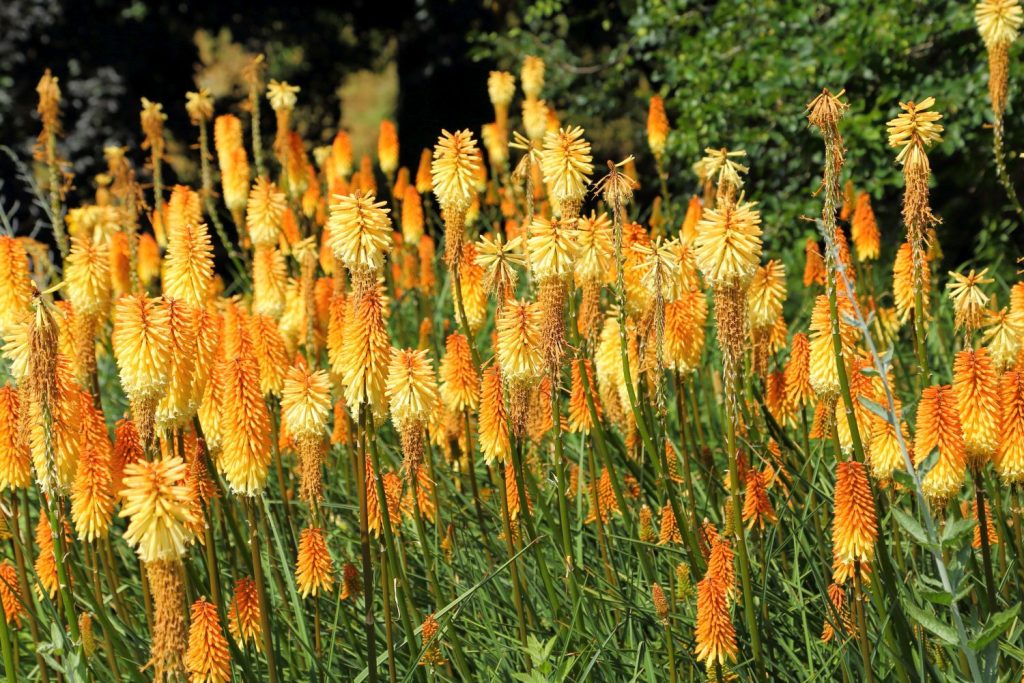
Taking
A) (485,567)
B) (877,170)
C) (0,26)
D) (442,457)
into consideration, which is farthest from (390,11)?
(485,567)

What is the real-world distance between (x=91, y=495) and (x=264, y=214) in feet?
7.59

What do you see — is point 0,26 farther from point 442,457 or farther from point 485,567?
point 485,567

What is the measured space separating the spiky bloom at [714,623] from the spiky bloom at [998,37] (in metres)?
2.57

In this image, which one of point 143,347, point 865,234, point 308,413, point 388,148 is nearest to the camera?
point 143,347

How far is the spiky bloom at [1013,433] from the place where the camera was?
10.8ft

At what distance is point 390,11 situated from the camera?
13.4 metres

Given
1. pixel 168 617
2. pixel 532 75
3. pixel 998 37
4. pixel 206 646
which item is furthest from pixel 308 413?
pixel 532 75

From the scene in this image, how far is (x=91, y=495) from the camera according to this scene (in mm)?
3418

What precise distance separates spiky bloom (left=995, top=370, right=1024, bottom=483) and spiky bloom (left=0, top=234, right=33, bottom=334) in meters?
2.84

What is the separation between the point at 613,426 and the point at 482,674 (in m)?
1.95

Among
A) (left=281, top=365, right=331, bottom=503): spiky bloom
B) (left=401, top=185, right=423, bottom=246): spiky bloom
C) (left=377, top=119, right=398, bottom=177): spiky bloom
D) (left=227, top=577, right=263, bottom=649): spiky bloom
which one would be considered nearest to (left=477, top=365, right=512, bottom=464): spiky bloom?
(left=281, top=365, right=331, bottom=503): spiky bloom

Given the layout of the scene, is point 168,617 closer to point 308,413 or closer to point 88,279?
point 308,413

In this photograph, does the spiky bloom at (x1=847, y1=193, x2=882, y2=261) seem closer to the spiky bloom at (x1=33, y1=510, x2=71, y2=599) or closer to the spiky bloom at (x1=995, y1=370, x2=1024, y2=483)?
the spiky bloom at (x1=995, y1=370, x2=1024, y2=483)

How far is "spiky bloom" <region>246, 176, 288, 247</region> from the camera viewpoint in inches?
217
